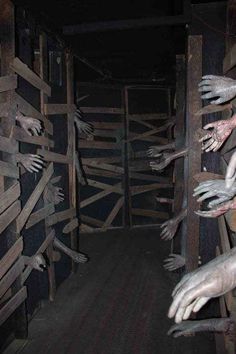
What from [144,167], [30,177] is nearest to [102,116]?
[144,167]

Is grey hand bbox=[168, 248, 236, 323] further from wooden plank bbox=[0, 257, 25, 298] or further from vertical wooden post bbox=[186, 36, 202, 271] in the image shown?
wooden plank bbox=[0, 257, 25, 298]

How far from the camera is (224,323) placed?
Result: 2.54 metres

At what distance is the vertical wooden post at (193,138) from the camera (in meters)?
3.78

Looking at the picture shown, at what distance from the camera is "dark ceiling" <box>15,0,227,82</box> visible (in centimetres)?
476

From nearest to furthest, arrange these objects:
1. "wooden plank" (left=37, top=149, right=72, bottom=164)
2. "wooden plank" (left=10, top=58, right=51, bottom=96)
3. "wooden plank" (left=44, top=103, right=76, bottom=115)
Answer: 1. "wooden plank" (left=10, top=58, right=51, bottom=96)
2. "wooden plank" (left=37, top=149, right=72, bottom=164)
3. "wooden plank" (left=44, top=103, right=76, bottom=115)

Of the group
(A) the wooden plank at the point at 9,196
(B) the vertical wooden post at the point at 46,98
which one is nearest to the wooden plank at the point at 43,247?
(B) the vertical wooden post at the point at 46,98

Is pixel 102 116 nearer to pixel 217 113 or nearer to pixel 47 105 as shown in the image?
pixel 47 105

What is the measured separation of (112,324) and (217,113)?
3113mm

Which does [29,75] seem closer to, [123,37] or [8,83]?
[8,83]

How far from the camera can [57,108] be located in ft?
18.1

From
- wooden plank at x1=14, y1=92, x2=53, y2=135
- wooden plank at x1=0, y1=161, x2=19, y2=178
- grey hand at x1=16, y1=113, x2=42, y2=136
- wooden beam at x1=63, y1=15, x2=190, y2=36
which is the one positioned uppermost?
wooden beam at x1=63, y1=15, x2=190, y2=36

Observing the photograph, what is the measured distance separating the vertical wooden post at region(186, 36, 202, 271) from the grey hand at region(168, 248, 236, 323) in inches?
98.0

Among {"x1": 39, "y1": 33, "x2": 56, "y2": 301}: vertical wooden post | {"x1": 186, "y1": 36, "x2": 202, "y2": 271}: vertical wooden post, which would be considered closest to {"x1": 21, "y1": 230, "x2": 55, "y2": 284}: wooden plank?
{"x1": 39, "y1": 33, "x2": 56, "y2": 301}: vertical wooden post

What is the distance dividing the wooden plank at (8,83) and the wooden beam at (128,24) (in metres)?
1.58
